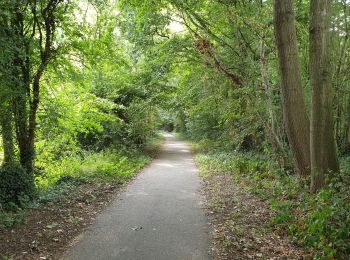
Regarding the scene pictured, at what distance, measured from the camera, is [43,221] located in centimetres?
634

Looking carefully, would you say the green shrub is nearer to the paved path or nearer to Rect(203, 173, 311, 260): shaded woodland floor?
the paved path

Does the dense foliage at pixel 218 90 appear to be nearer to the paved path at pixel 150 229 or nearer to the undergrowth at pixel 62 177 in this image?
the undergrowth at pixel 62 177

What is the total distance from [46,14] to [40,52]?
1.00m

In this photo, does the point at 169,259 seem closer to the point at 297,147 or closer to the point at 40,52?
the point at 297,147

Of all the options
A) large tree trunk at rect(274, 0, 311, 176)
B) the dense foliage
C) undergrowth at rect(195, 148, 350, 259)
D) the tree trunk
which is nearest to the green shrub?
the dense foliage

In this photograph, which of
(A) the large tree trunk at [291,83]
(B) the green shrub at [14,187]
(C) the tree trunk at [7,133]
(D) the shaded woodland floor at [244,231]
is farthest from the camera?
(C) the tree trunk at [7,133]

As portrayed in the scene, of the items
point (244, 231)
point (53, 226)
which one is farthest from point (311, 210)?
point (53, 226)

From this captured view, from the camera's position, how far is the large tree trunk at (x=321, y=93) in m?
6.23

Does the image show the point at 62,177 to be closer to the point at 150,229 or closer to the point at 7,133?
the point at 7,133

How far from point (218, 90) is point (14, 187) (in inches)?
326

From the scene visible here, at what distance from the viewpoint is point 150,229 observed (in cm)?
621

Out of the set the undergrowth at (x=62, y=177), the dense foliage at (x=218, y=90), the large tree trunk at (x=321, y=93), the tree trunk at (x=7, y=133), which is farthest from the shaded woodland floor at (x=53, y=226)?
the large tree trunk at (x=321, y=93)

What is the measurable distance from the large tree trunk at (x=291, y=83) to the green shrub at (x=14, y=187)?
21.4 ft

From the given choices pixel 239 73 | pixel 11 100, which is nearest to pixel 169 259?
pixel 11 100
